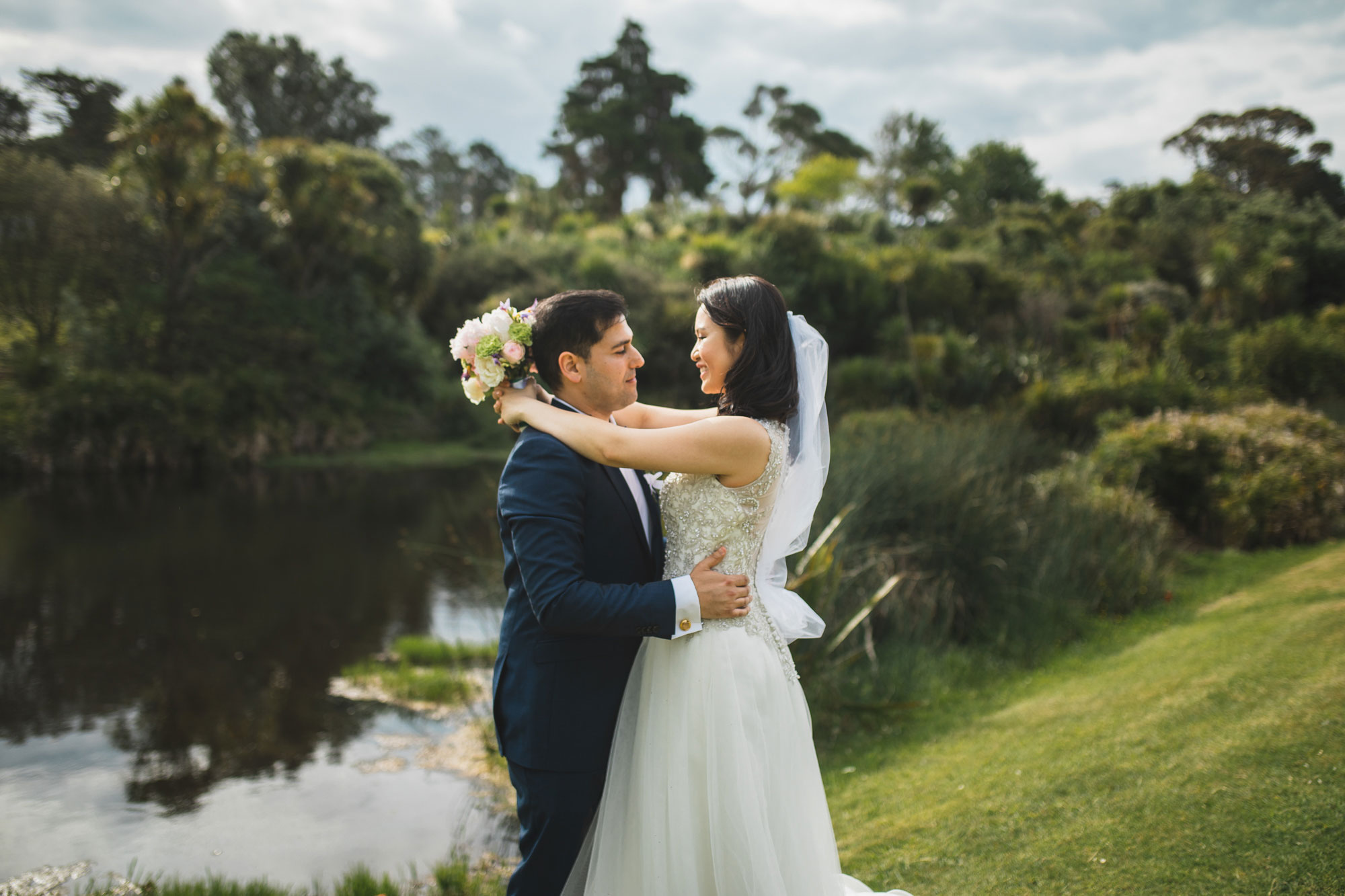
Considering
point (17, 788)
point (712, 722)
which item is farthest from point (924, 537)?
point (17, 788)

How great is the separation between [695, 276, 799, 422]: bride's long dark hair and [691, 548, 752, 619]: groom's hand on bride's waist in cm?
45

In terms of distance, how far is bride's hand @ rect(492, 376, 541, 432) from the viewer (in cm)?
235

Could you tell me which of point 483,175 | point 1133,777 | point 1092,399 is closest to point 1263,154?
point 1092,399

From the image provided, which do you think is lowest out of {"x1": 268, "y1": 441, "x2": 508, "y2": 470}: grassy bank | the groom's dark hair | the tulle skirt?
the tulle skirt

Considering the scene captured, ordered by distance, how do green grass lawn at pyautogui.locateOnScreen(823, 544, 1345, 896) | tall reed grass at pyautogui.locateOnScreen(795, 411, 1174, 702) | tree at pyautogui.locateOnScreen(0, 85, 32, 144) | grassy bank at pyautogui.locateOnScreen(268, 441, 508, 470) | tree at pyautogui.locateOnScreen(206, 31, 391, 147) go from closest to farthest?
green grass lawn at pyautogui.locateOnScreen(823, 544, 1345, 896)
tall reed grass at pyautogui.locateOnScreen(795, 411, 1174, 702)
grassy bank at pyautogui.locateOnScreen(268, 441, 508, 470)
tree at pyautogui.locateOnScreen(0, 85, 32, 144)
tree at pyautogui.locateOnScreen(206, 31, 391, 147)

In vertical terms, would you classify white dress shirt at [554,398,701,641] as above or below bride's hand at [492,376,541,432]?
below

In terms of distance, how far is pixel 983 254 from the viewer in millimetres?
31141

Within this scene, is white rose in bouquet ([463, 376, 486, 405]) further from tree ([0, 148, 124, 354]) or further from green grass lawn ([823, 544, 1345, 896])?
tree ([0, 148, 124, 354])

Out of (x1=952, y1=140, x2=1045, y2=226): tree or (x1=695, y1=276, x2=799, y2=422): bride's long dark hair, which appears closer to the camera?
(x1=695, y1=276, x2=799, y2=422): bride's long dark hair

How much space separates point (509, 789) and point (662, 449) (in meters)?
3.86

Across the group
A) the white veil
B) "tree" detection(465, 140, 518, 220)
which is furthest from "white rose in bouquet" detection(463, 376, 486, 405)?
"tree" detection(465, 140, 518, 220)

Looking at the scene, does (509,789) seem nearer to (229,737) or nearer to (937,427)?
(229,737)

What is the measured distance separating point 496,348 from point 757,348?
2.43 ft

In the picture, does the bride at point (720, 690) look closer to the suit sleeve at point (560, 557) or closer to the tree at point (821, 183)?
the suit sleeve at point (560, 557)
